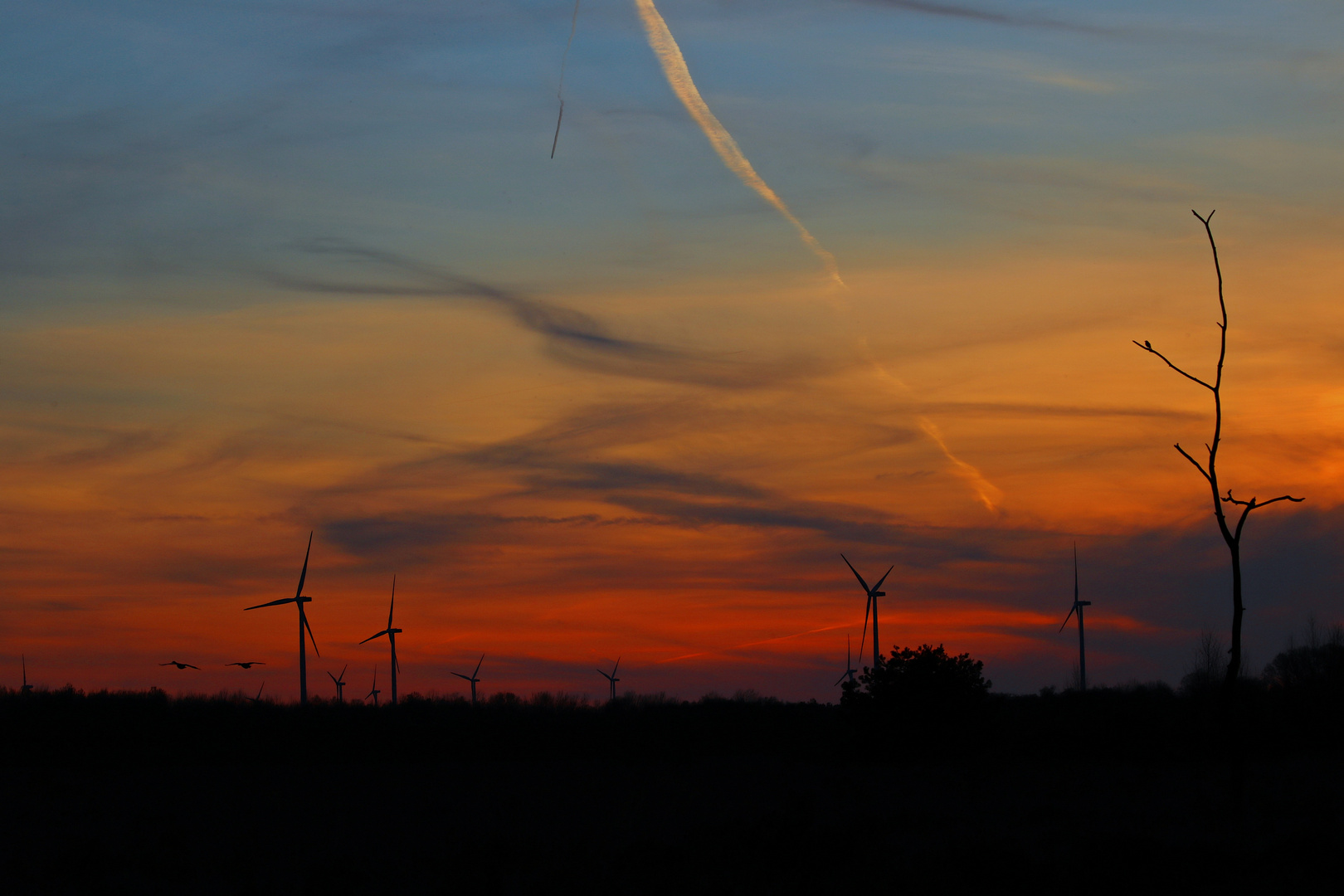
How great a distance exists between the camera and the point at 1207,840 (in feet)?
119

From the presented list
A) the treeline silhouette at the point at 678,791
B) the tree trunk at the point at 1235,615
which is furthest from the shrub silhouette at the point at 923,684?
the tree trunk at the point at 1235,615

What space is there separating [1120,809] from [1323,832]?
11.2 metres

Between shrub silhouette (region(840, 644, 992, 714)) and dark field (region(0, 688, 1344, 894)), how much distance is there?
978 mm

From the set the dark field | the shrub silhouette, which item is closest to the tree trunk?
the dark field

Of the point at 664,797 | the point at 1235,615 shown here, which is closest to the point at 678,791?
→ the point at 664,797

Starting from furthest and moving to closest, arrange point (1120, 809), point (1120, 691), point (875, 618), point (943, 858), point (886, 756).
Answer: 1. point (1120, 691)
2. point (875, 618)
3. point (886, 756)
4. point (1120, 809)
5. point (943, 858)

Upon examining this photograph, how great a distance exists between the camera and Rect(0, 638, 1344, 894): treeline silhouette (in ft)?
120

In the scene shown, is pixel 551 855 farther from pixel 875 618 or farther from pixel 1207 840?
pixel 875 618

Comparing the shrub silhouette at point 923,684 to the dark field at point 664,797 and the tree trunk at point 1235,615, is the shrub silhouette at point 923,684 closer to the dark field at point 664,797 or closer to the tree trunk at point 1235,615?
the dark field at point 664,797

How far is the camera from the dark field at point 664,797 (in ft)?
119

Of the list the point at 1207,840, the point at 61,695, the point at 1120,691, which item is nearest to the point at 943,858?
the point at 1207,840

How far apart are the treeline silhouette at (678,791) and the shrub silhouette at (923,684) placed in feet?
0.49

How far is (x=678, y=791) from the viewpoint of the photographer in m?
60.1

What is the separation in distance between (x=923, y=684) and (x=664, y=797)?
2132cm
